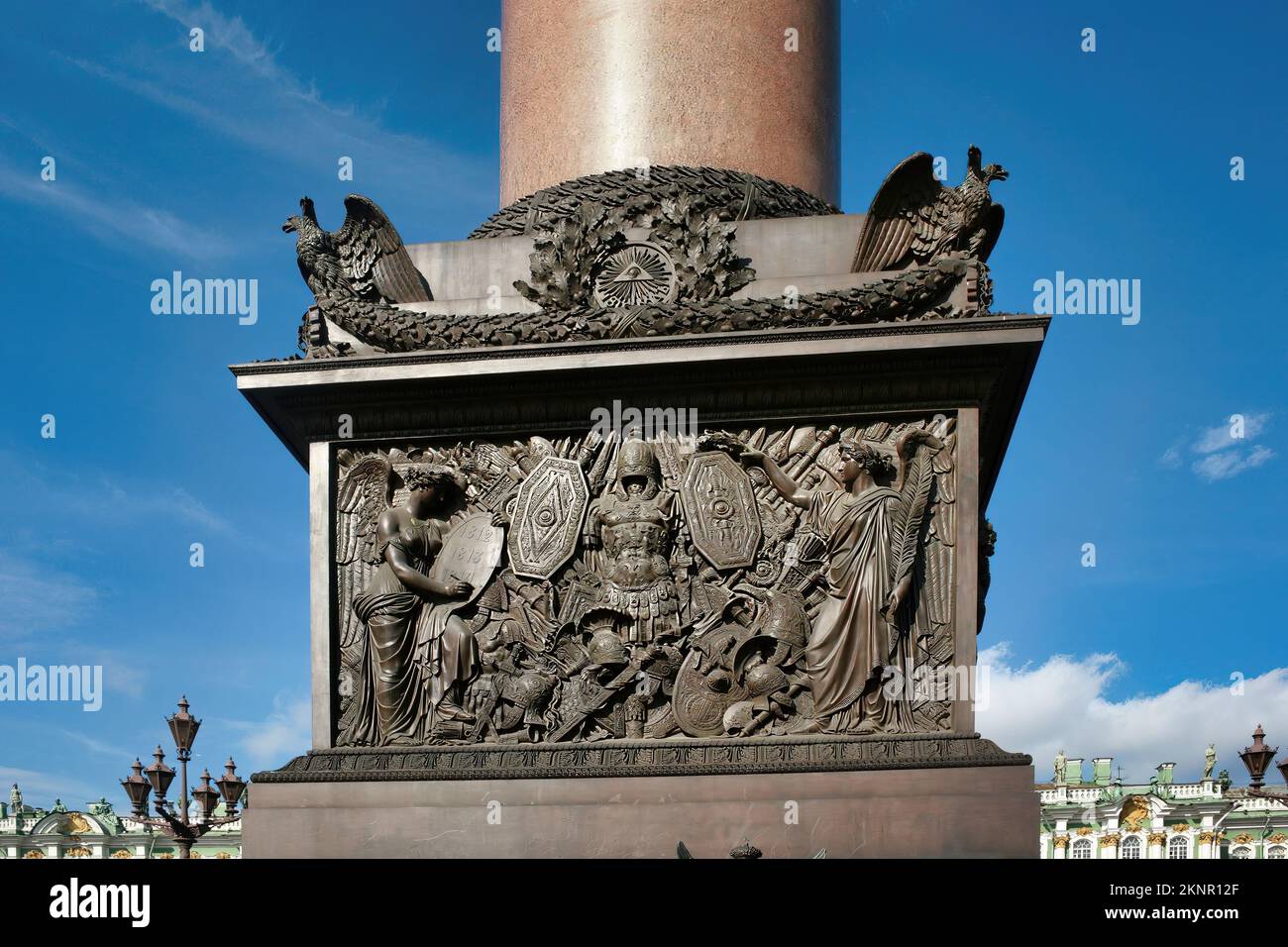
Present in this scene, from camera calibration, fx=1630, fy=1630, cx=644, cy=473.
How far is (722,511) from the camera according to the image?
13000 millimetres

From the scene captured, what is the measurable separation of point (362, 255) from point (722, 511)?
157 inches

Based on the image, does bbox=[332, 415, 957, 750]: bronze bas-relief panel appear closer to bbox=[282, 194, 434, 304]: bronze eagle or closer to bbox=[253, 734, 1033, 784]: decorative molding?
bbox=[253, 734, 1033, 784]: decorative molding

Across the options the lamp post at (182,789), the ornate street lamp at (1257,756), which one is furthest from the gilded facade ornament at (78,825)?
the ornate street lamp at (1257,756)

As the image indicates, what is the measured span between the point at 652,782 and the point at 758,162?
583 centimetres

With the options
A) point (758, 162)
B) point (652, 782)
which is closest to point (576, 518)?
point (652, 782)

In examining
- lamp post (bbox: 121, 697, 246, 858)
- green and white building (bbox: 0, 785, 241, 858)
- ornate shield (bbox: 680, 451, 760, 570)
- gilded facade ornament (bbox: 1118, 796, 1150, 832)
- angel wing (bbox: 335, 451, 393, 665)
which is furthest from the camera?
gilded facade ornament (bbox: 1118, 796, 1150, 832)

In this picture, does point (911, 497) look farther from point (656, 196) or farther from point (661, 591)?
point (656, 196)

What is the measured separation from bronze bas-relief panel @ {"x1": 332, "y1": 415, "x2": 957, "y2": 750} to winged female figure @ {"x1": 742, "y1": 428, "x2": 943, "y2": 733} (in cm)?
2

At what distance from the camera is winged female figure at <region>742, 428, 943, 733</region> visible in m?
12.5

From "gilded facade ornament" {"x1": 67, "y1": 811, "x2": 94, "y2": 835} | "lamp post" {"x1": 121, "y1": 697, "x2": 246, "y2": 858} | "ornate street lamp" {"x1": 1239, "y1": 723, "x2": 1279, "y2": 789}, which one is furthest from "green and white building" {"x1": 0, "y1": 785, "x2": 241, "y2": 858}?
"ornate street lamp" {"x1": 1239, "y1": 723, "x2": 1279, "y2": 789}

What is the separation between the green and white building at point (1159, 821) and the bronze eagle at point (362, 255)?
34655 mm

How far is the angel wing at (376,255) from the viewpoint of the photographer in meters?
14.2

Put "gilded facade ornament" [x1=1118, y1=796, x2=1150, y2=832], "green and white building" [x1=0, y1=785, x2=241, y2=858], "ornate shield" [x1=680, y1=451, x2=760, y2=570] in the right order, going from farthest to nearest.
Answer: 1. "gilded facade ornament" [x1=1118, y1=796, x2=1150, y2=832]
2. "green and white building" [x1=0, y1=785, x2=241, y2=858]
3. "ornate shield" [x1=680, y1=451, x2=760, y2=570]
